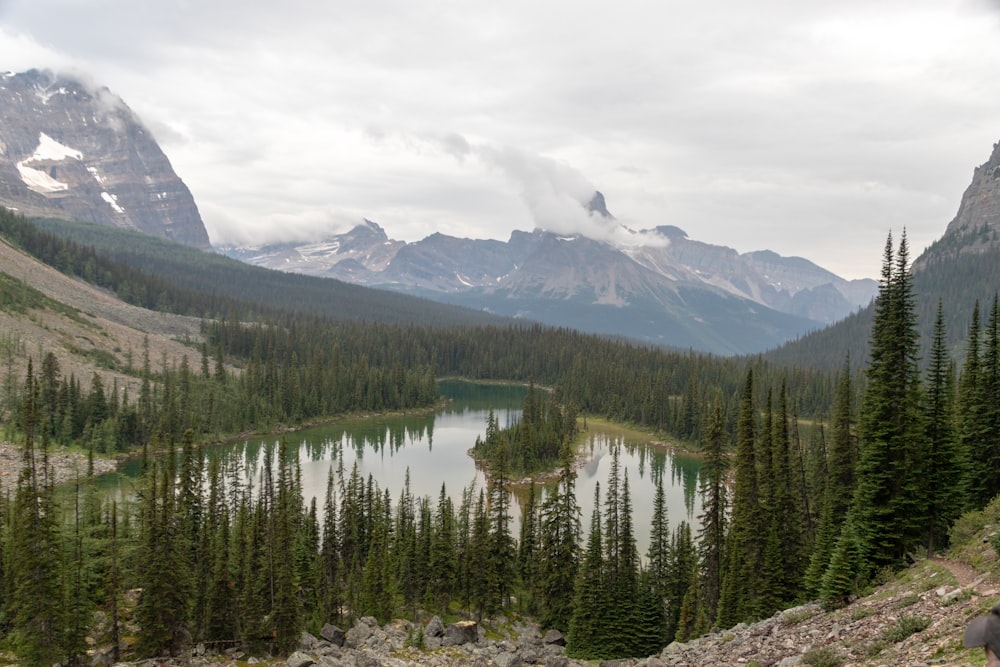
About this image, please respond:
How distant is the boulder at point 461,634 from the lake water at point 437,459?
31816 mm

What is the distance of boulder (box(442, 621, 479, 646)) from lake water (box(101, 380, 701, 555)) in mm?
31816

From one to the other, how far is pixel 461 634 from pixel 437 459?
264 feet

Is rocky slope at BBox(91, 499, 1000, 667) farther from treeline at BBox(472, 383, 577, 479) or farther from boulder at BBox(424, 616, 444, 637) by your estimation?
treeline at BBox(472, 383, 577, 479)

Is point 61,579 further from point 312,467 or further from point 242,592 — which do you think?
point 312,467

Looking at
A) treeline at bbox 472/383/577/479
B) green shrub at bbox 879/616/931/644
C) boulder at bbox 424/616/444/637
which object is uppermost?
green shrub at bbox 879/616/931/644

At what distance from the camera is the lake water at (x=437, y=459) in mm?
95375

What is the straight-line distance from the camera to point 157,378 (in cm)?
15400

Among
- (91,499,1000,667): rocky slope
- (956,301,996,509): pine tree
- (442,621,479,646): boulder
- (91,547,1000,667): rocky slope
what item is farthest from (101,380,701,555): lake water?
(956,301,996,509): pine tree

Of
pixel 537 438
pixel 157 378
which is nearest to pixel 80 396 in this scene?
pixel 157 378

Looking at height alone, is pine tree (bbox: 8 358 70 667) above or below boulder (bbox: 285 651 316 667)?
above

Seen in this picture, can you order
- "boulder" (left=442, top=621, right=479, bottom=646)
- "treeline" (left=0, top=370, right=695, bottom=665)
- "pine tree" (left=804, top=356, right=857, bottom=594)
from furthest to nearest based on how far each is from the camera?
1. "boulder" (left=442, top=621, right=479, bottom=646)
2. "treeline" (left=0, top=370, right=695, bottom=665)
3. "pine tree" (left=804, top=356, right=857, bottom=594)

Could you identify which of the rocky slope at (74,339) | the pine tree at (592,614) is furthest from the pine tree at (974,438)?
the rocky slope at (74,339)

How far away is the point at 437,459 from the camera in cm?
12381

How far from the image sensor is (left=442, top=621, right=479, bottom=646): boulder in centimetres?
4347
